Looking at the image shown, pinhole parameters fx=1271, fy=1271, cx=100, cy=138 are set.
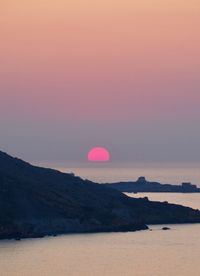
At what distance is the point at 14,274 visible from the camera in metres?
164

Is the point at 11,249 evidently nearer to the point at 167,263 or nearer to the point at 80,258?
the point at 80,258

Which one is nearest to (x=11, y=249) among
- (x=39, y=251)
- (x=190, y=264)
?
(x=39, y=251)

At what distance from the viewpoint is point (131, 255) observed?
191500 millimetres

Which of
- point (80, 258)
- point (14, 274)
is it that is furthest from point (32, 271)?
point (80, 258)

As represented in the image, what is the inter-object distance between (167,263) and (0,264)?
2353 centimetres

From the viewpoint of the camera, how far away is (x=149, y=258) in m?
187

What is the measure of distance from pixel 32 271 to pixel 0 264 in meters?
10.1

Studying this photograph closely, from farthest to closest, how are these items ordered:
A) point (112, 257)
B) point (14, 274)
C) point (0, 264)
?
point (112, 257) → point (0, 264) → point (14, 274)

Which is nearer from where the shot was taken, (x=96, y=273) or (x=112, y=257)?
(x=96, y=273)

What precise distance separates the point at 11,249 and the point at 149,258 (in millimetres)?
22726

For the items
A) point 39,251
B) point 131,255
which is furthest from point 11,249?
point 131,255

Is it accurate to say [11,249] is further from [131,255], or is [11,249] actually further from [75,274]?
[75,274]

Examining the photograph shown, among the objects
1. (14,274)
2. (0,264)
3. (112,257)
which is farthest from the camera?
(112,257)

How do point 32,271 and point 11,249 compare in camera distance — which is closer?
point 32,271
